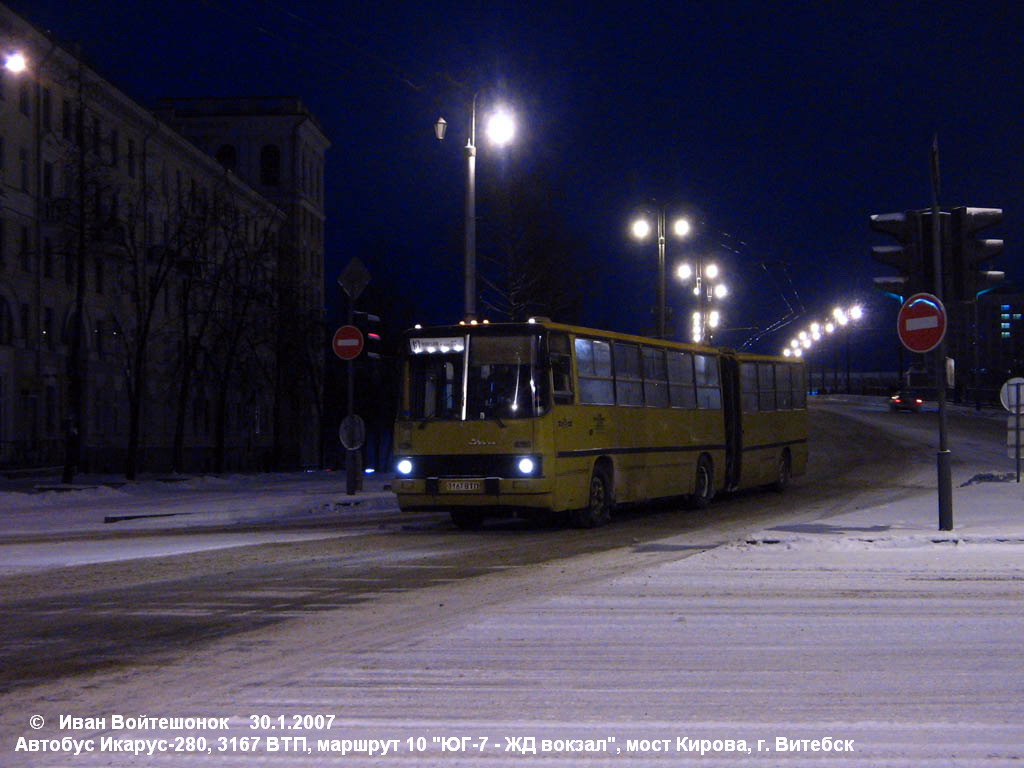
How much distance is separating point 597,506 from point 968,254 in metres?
7.33

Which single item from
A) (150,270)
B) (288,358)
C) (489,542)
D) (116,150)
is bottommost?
(489,542)

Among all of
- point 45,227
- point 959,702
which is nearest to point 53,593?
point 959,702

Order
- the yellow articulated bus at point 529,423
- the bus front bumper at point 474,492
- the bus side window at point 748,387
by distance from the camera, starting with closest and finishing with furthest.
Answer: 1. the bus front bumper at point 474,492
2. the yellow articulated bus at point 529,423
3. the bus side window at point 748,387

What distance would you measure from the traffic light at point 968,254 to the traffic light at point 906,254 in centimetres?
26

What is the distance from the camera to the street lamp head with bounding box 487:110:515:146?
27.1 metres

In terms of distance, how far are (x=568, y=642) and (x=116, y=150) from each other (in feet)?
176

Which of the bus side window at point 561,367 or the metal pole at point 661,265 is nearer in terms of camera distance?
the bus side window at point 561,367

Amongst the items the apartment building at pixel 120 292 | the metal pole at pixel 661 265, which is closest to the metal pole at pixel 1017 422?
the metal pole at pixel 661 265

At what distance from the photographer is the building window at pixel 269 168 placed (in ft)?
292

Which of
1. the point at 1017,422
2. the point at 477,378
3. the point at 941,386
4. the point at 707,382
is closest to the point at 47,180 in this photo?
the point at 707,382

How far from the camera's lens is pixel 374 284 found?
80.4 metres

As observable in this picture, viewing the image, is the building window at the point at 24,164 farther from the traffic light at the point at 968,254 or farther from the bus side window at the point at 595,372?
the traffic light at the point at 968,254

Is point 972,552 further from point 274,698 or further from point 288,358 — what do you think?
point 288,358

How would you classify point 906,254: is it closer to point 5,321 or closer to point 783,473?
point 783,473
